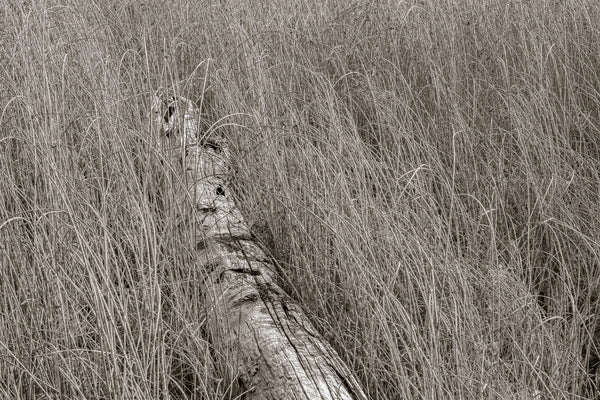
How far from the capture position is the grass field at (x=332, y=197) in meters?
1.71

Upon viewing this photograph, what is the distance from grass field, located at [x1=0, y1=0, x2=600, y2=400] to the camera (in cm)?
171

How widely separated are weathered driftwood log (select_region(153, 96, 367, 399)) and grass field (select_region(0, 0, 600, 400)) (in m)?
0.08

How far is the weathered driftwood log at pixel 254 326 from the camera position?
5.16 ft

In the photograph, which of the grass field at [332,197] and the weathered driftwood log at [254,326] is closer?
the weathered driftwood log at [254,326]

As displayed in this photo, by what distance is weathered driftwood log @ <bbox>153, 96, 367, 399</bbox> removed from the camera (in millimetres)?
1573

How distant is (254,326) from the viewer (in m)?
1.75

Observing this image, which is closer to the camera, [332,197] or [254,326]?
[254,326]

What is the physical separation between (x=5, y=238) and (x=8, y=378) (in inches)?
20.3

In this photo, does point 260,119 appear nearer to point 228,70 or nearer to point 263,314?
point 228,70

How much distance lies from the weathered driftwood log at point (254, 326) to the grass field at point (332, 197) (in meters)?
0.08

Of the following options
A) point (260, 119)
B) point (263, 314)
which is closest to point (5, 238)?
point (263, 314)

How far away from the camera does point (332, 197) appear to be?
7.30 ft

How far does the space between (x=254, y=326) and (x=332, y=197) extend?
616 millimetres

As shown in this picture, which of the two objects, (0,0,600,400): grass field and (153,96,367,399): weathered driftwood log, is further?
(0,0,600,400): grass field
